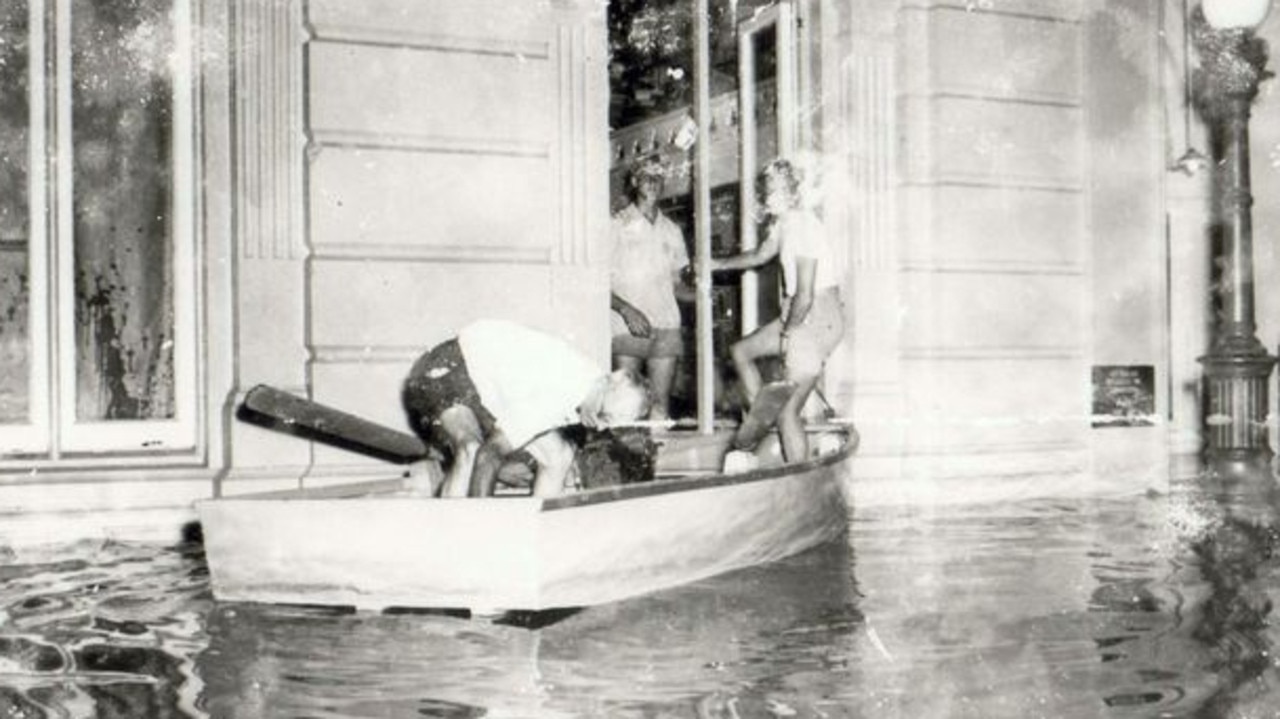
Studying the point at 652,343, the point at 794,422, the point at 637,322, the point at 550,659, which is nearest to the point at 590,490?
A: the point at 550,659

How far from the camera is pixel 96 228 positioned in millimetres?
8008

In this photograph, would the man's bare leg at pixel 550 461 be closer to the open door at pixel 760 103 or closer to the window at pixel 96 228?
the window at pixel 96 228

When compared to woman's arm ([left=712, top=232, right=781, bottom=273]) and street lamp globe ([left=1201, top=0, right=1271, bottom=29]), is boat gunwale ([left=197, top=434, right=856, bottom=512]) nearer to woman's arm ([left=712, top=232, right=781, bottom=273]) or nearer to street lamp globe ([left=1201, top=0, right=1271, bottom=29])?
woman's arm ([left=712, top=232, right=781, bottom=273])

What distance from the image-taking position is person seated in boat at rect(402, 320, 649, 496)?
5.61 meters

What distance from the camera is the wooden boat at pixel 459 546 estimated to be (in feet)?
16.2

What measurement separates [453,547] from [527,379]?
37.5 inches

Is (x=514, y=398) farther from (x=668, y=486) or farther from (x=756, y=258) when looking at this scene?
(x=756, y=258)

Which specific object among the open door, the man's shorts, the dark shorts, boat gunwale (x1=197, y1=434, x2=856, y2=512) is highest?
the open door

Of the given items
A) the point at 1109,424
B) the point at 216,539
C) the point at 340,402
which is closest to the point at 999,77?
the point at 1109,424

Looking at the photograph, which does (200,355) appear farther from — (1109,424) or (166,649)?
(1109,424)

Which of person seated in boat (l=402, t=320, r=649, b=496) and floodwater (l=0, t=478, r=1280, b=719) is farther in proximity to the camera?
person seated in boat (l=402, t=320, r=649, b=496)

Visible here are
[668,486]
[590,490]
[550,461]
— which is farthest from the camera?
[550,461]

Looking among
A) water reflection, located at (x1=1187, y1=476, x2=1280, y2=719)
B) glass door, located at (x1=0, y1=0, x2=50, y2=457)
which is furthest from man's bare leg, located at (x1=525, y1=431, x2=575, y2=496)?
glass door, located at (x1=0, y1=0, x2=50, y2=457)

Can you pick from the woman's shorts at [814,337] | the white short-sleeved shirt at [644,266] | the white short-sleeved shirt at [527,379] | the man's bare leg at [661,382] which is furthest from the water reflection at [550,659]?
the white short-sleeved shirt at [644,266]
